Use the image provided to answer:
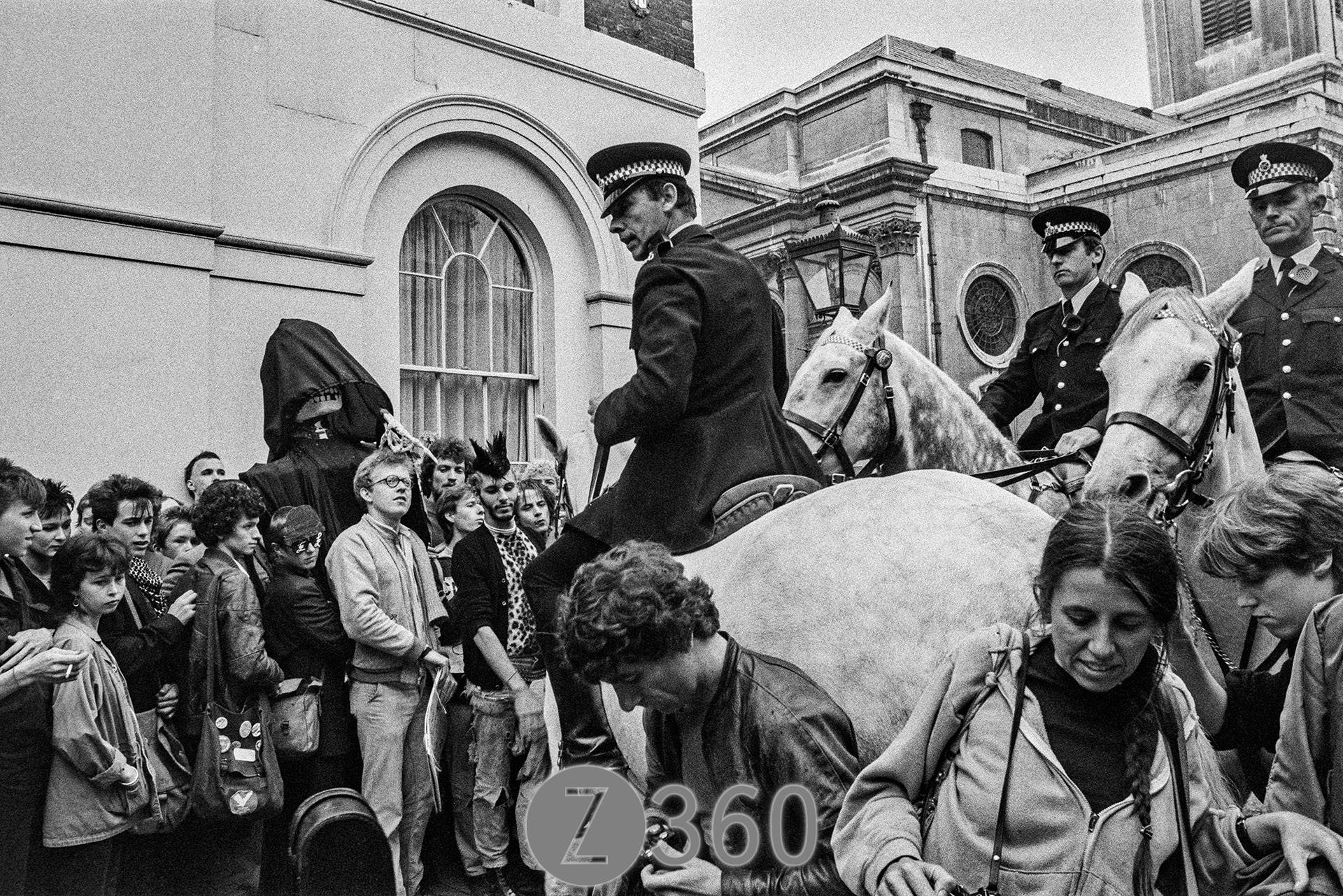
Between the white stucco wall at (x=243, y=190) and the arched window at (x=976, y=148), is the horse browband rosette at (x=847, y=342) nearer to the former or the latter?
the white stucco wall at (x=243, y=190)

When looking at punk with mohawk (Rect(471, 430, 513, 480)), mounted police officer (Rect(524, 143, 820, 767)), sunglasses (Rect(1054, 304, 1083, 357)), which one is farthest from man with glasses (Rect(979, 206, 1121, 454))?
punk with mohawk (Rect(471, 430, 513, 480))

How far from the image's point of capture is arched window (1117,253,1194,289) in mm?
26844

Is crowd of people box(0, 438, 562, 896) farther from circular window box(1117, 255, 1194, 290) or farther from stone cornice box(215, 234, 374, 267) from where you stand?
circular window box(1117, 255, 1194, 290)

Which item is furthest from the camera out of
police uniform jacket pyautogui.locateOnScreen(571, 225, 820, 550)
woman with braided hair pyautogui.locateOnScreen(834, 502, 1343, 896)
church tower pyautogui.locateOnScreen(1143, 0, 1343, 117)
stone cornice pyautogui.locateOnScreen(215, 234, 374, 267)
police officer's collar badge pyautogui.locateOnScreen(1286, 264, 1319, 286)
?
church tower pyautogui.locateOnScreen(1143, 0, 1343, 117)

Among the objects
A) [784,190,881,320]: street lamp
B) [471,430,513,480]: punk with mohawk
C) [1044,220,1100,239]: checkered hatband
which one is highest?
[784,190,881,320]: street lamp

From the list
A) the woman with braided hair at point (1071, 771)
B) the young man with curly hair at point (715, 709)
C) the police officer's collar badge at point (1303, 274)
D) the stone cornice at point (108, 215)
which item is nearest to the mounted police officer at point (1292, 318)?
the police officer's collar badge at point (1303, 274)

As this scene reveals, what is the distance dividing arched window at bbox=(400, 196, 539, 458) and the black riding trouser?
18.7ft

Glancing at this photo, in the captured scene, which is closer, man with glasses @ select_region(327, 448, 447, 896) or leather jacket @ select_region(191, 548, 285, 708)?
leather jacket @ select_region(191, 548, 285, 708)

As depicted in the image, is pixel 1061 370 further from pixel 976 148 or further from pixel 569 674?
pixel 976 148

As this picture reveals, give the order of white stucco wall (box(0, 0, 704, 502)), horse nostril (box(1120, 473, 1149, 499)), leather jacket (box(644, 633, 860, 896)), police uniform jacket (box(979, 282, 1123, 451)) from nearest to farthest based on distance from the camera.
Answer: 1. leather jacket (box(644, 633, 860, 896))
2. horse nostril (box(1120, 473, 1149, 499))
3. police uniform jacket (box(979, 282, 1123, 451))
4. white stucco wall (box(0, 0, 704, 502))

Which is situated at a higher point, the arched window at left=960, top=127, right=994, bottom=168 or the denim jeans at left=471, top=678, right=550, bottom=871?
the arched window at left=960, top=127, right=994, bottom=168

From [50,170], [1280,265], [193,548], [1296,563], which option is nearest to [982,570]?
[1296,563]

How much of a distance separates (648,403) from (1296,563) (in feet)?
6.54

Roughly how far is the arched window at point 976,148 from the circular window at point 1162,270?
5.86 meters
